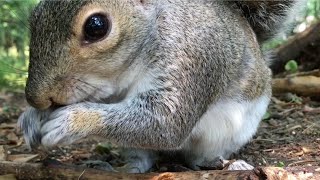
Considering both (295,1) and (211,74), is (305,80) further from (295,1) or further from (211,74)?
(211,74)

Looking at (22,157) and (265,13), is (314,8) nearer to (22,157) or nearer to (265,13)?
(265,13)

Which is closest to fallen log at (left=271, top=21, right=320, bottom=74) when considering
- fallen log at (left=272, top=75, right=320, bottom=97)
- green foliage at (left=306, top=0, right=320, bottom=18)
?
fallen log at (left=272, top=75, right=320, bottom=97)

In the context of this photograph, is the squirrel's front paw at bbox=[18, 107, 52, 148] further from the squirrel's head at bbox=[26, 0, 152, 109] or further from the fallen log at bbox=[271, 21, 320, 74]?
the fallen log at bbox=[271, 21, 320, 74]

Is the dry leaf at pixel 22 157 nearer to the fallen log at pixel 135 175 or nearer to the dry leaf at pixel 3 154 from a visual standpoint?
the dry leaf at pixel 3 154

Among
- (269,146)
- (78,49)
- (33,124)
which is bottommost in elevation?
(269,146)

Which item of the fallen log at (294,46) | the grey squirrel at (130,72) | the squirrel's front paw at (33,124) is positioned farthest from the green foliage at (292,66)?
the squirrel's front paw at (33,124)

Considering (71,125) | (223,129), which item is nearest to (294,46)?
(223,129)

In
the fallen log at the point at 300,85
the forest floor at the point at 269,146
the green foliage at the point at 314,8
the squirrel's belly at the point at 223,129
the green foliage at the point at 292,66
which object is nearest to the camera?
the squirrel's belly at the point at 223,129
